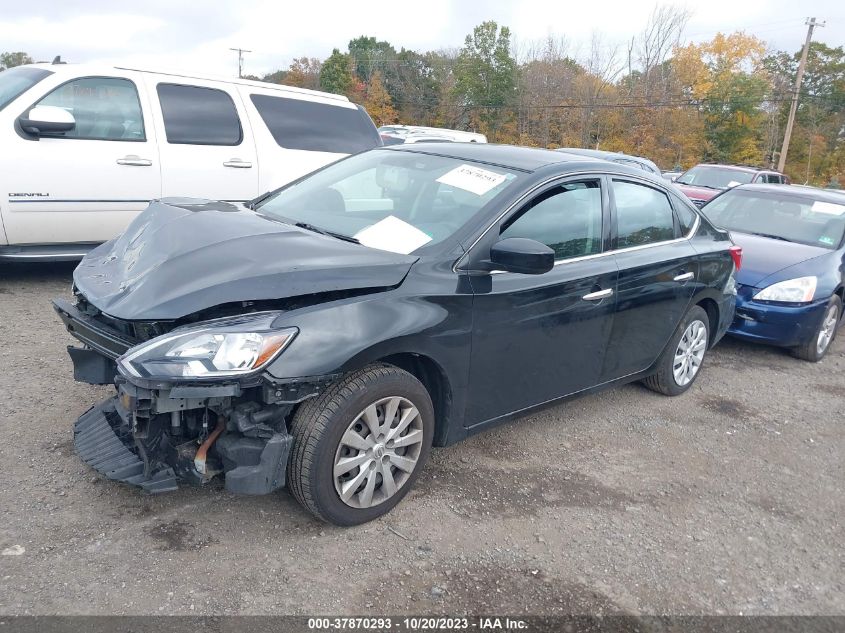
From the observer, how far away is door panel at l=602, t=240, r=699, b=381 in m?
4.25

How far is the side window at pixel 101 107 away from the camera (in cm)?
602

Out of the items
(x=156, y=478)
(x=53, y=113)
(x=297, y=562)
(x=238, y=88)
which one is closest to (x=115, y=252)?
(x=156, y=478)

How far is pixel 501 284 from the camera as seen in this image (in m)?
3.48

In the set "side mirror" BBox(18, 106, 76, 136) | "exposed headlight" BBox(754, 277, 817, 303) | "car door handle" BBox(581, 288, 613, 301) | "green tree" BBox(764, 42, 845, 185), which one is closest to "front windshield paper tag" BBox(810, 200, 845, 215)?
"exposed headlight" BBox(754, 277, 817, 303)

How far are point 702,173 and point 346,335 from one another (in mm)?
17147

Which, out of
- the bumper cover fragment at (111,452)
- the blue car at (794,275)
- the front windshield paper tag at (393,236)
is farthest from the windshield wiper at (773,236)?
the bumper cover fragment at (111,452)

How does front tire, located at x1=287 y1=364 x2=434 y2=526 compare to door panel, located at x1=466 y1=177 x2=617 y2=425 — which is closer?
front tire, located at x1=287 y1=364 x2=434 y2=526

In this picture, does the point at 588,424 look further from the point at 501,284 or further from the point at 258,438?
the point at 258,438

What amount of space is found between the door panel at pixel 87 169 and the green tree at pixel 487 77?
53.4m

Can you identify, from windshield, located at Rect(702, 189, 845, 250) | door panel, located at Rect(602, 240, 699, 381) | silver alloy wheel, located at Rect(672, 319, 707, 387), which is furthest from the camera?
windshield, located at Rect(702, 189, 845, 250)

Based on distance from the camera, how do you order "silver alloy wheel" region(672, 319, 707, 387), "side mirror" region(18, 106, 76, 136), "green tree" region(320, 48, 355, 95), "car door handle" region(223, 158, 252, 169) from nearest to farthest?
1. "silver alloy wheel" region(672, 319, 707, 387)
2. "side mirror" region(18, 106, 76, 136)
3. "car door handle" region(223, 158, 252, 169)
4. "green tree" region(320, 48, 355, 95)

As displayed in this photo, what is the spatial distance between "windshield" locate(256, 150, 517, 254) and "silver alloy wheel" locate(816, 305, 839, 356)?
172 inches

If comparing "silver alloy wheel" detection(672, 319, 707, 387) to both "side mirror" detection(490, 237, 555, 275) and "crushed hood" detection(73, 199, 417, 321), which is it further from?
"crushed hood" detection(73, 199, 417, 321)

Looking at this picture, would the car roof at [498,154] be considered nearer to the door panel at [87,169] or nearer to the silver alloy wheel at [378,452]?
the silver alloy wheel at [378,452]
